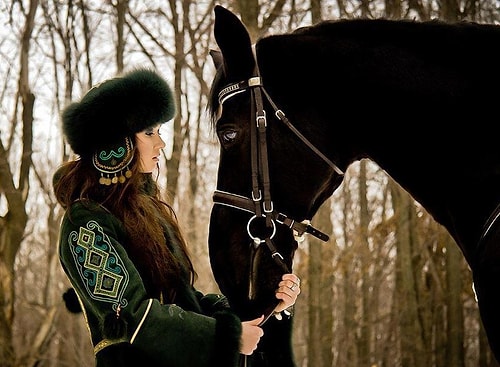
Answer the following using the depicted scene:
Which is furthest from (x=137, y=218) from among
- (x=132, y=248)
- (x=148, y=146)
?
(x=148, y=146)

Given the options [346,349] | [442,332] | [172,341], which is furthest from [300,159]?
[346,349]

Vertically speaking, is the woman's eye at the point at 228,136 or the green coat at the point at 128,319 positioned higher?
the woman's eye at the point at 228,136

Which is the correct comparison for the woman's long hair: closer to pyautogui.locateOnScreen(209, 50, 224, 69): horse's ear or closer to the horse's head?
the horse's head

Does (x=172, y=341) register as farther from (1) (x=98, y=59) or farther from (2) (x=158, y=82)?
(1) (x=98, y=59)

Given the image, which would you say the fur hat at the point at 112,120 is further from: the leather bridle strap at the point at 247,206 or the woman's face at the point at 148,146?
the leather bridle strap at the point at 247,206

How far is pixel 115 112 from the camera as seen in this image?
2.77 meters

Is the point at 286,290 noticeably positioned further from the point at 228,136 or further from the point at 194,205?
the point at 194,205

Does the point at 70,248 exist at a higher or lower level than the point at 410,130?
lower

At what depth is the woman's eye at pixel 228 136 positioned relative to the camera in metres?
2.54

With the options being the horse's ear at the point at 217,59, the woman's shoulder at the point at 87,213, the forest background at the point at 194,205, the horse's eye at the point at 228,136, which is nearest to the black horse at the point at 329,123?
the horse's eye at the point at 228,136

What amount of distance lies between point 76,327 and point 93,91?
1241 cm

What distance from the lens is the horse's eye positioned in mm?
2537

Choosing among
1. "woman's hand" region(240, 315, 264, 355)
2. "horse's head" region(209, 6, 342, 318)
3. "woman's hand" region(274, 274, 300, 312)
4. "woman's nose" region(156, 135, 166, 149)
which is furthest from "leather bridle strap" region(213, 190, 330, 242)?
"woman's nose" region(156, 135, 166, 149)

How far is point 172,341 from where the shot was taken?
2.46m
